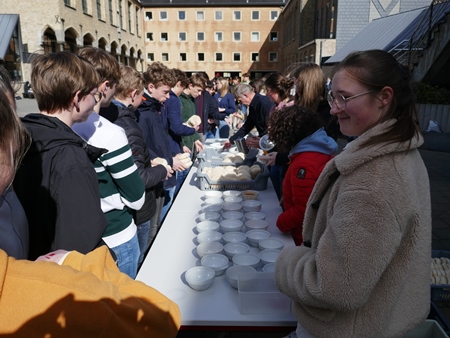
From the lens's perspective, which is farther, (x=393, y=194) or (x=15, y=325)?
(x=393, y=194)

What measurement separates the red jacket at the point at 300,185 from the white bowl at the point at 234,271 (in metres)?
0.50

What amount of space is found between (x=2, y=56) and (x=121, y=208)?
2058 centimetres

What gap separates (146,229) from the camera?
104 inches

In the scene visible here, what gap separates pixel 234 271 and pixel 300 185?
0.71 metres

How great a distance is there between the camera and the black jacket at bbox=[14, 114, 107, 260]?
4.51 ft

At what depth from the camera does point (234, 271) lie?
167cm

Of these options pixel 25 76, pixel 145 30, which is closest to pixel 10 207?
pixel 25 76

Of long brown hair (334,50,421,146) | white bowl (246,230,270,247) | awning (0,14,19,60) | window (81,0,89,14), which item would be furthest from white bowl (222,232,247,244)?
window (81,0,89,14)

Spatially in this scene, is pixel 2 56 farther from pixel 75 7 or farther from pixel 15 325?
pixel 15 325

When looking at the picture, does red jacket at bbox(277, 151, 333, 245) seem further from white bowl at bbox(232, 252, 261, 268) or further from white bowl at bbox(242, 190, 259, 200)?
white bowl at bbox(242, 190, 259, 200)

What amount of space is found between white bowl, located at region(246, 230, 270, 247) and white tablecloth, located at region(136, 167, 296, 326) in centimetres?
13

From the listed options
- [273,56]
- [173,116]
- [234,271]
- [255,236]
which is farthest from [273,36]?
[234,271]

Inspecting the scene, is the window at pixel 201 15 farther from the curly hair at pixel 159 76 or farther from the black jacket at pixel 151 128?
the black jacket at pixel 151 128

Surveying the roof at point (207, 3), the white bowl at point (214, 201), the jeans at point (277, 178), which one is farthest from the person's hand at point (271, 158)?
the roof at point (207, 3)
